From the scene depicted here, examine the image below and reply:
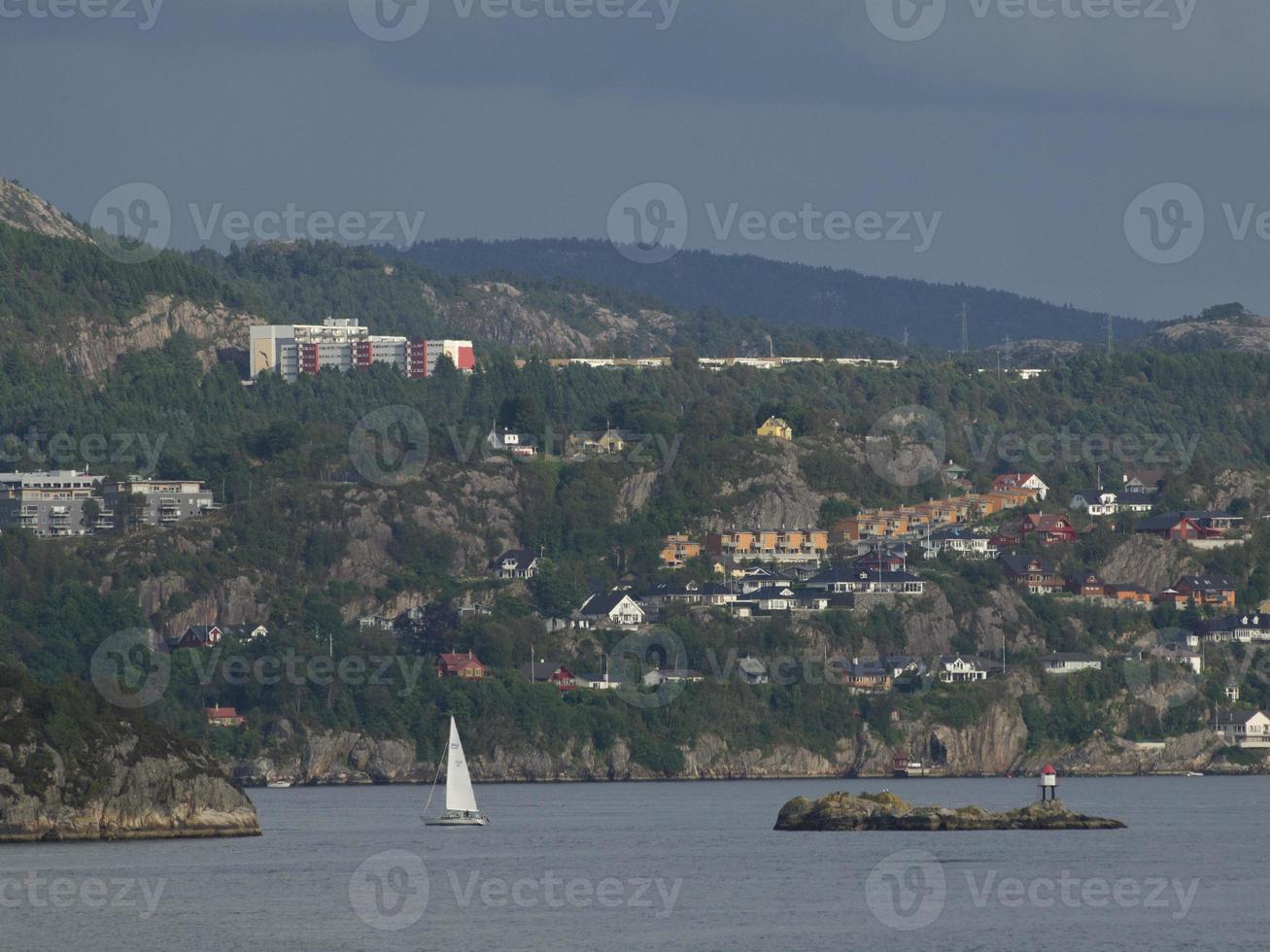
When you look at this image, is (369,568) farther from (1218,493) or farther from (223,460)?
(1218,493)

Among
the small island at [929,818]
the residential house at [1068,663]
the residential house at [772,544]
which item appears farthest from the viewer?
the residential house at [772,544]

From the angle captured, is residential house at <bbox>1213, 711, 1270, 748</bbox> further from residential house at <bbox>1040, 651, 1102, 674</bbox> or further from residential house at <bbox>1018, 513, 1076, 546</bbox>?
residential house at <bbox>1018, 513, 1076, 546</bbox>

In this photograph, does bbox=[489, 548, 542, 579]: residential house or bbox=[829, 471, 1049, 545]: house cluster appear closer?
bbox=[489, 548, 542, 579]: residential house

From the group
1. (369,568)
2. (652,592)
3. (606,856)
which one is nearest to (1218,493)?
(652,592)

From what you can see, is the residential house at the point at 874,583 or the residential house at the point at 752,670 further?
the residential house at the point at 874,583

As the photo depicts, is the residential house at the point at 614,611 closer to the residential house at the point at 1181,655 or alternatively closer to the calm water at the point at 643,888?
the residential house at the point at 1181,655

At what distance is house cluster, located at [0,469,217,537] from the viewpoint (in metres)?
175

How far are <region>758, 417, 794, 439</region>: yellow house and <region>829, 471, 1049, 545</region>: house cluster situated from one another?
35.3ft

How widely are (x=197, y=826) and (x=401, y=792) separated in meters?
37.5

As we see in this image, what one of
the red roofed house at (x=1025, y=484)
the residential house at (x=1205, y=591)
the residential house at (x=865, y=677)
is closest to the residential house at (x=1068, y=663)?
the residential house at (x=865, y=677)

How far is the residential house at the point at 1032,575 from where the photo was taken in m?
165

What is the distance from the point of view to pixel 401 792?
129 meters

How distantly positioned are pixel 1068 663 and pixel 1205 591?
19102 mm

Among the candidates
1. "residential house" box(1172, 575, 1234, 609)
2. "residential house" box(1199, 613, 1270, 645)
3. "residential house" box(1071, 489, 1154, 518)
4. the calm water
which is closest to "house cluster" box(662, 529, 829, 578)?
"residential house" box(1071, 489, 1154, 518)
